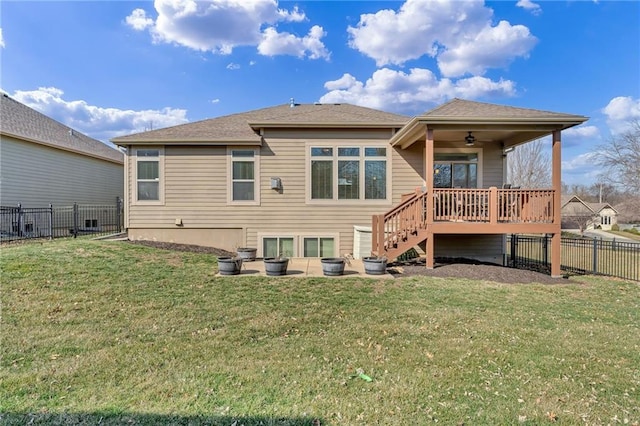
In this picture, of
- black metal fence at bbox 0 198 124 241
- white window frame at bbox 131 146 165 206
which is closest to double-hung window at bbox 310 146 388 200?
white window frame at bbox 131 146 165 206

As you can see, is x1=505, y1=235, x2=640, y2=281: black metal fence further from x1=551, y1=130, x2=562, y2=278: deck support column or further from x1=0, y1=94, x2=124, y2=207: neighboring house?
x1=0, y1=94, x2=124, y2=207: neighboring house

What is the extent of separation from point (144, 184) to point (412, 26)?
9.87m

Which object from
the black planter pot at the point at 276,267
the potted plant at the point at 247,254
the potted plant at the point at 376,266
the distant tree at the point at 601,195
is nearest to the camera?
the black planter pot at the point at 276,267

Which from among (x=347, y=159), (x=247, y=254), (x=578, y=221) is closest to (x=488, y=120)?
(x=347, y=159)

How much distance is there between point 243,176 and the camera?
9539 mm

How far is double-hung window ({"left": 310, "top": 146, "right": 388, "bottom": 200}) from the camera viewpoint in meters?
9.43

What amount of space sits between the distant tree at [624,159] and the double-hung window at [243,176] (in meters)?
26.6

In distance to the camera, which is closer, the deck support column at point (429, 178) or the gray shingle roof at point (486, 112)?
the gray shingle roof at point (486, 112)

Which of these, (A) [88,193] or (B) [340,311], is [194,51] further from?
(B) [340,311]

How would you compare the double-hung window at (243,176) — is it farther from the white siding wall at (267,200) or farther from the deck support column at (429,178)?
the deck support column at (429,178)

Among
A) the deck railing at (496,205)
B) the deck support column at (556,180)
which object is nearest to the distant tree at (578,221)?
the deck support column at (556,180)

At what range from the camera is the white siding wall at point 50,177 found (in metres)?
11.9

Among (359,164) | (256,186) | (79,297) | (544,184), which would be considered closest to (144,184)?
(256,186)

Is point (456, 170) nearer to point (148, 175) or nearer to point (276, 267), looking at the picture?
point (276, 267)
